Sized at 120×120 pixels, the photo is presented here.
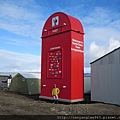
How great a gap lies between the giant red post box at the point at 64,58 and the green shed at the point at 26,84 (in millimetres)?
7397

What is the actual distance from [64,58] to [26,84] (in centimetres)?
1015

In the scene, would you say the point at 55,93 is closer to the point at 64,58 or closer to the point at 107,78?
the point at 64,58

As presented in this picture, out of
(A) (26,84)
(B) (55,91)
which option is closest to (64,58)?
(B) (55,91)

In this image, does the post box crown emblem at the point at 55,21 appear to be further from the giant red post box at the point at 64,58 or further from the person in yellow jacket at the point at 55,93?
the person in yellow jacket at the point at 55,93

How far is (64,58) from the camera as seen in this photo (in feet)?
45.3

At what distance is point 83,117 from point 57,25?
27.1 ft

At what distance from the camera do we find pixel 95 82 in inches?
531

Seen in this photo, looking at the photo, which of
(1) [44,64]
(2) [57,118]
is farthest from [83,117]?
(1) [44,64]

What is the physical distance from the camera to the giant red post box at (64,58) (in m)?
13.4

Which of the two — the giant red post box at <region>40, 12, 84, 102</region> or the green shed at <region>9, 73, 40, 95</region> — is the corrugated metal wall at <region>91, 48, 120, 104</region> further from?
the green shed at <region>9, 73, 40, 95</region>

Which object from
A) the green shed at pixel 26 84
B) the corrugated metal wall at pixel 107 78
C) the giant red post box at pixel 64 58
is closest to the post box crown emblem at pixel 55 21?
the giant red post box at pixel 64 58

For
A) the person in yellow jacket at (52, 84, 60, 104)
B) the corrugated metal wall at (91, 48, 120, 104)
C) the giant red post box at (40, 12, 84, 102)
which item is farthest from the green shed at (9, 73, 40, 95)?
the corrugated metal wall at (91, 48, 120, 104)

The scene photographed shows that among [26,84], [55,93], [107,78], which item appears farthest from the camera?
[26,84]

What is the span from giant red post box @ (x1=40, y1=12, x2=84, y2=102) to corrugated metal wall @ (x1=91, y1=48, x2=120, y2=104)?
105 cm
